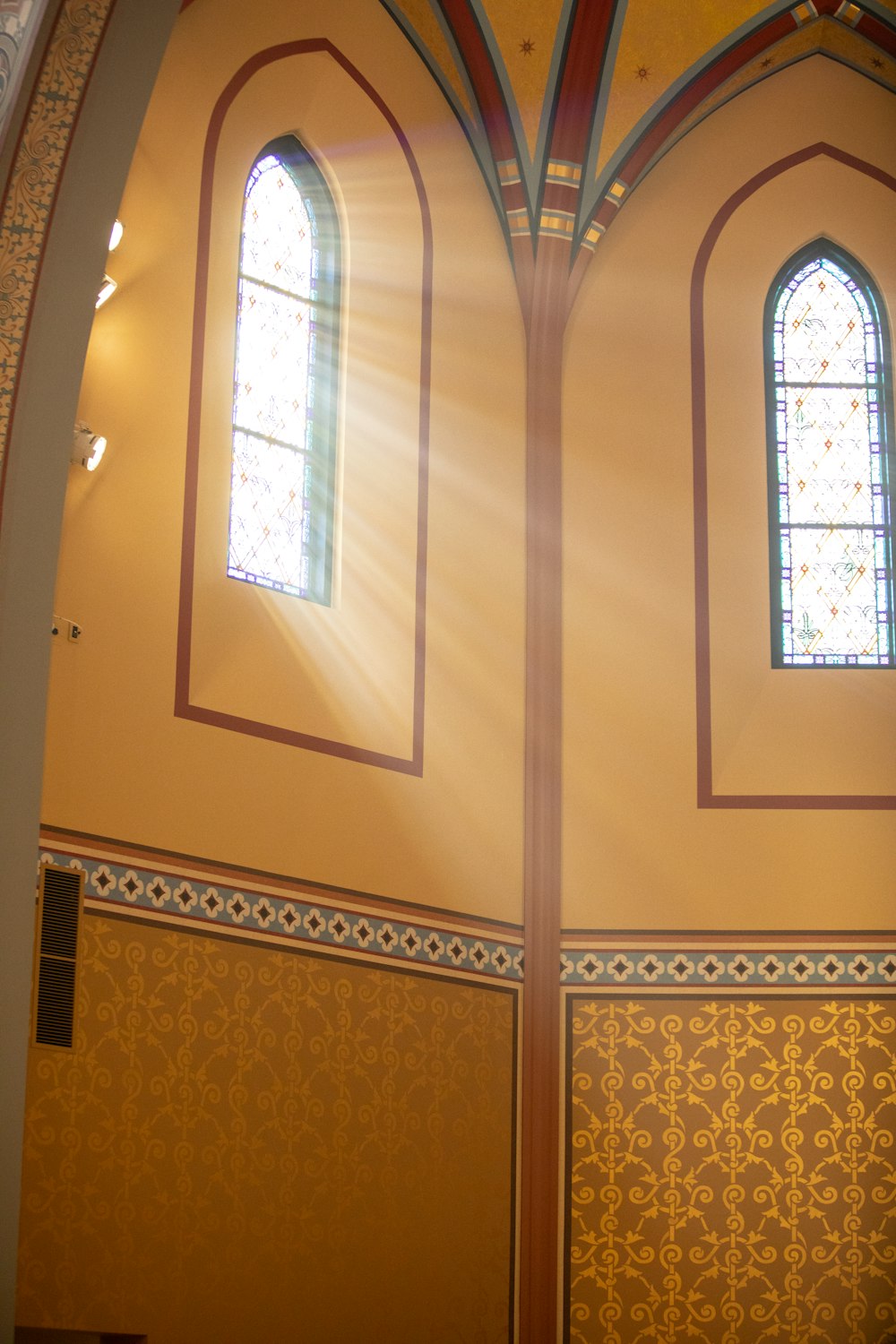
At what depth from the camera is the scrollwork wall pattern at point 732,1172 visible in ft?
30.2

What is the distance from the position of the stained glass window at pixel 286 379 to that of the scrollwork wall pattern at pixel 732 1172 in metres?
2.50

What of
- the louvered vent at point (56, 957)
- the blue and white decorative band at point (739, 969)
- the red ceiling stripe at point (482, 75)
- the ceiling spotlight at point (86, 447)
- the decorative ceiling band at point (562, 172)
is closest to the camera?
the louvered vent at point (56, 957)

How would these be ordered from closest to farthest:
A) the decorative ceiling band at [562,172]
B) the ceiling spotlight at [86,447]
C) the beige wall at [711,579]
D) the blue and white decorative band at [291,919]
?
the blue and white decorative band at [291,919] → the ceiling spotlight at [86,447] → the beige wall at [711,579] → the decorative ceiling band at [562,172]

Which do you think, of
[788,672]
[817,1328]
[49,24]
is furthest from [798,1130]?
[49,24]

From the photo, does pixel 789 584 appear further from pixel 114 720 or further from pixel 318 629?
pixel 114 720

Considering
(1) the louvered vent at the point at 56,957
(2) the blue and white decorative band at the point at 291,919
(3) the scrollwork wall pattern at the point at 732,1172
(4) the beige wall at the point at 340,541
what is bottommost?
(3) the scrollwork wall pattern at the point at 732,1172

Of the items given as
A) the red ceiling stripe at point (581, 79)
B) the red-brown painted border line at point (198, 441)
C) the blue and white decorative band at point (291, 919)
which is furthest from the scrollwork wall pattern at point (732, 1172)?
the red ceiling stripe at point (581, 79)

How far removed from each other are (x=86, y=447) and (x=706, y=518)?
350 cm

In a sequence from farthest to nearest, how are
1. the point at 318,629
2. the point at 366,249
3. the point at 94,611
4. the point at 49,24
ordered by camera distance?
the point at 366,249 → the point at 318,629 → the point at 94,611 → the point at 49,24

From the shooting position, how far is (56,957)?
761 cm

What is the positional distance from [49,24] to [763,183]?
4.98 metres

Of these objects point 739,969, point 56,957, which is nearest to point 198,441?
point 56,957

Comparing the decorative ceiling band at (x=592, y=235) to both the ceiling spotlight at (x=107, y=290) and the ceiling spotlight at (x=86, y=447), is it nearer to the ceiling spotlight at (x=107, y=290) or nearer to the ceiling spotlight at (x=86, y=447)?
the ceiling spotlight at (x=107, y=290)

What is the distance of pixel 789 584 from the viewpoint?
10336 millimetres
